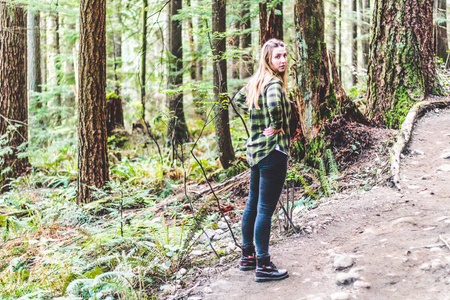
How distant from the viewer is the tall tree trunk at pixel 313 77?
6.61m

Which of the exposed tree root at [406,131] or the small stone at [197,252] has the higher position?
the exposed tree root at [406,131]

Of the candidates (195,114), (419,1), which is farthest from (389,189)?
(195,114)

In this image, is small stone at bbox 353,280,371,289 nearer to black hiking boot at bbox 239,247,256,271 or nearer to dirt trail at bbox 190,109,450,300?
dirt trail at bbox 190,109,450,300

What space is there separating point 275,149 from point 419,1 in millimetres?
5336

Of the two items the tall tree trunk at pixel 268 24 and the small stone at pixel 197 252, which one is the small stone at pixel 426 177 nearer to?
the small stone at pixel 197 252

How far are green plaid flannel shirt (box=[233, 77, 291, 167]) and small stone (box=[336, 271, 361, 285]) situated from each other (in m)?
1.20

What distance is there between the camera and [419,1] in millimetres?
6887

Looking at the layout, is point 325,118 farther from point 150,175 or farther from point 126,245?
point 150,175

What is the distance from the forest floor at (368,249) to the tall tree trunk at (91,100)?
4322 mm

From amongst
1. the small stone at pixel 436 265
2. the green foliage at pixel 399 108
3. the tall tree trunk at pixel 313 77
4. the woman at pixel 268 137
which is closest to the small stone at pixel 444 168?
the green foliage at pixel 399 108

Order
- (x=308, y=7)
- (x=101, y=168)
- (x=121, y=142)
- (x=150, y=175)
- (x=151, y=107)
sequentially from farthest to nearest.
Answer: (x=151, y=107), (x=121, y=142), (x=150, y=175), (x=101, y=168), (x=308, y=7)

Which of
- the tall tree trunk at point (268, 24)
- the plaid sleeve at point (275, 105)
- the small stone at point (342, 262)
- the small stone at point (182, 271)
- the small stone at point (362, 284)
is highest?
the tall tree trunk at point (268, 24)

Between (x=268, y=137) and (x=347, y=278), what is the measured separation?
4.63 feet

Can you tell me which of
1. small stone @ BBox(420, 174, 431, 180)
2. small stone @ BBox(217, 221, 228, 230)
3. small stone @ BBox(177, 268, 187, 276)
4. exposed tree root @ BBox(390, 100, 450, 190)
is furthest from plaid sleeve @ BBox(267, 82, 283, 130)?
small stone @ BBox(217, 221, 228, 230)
